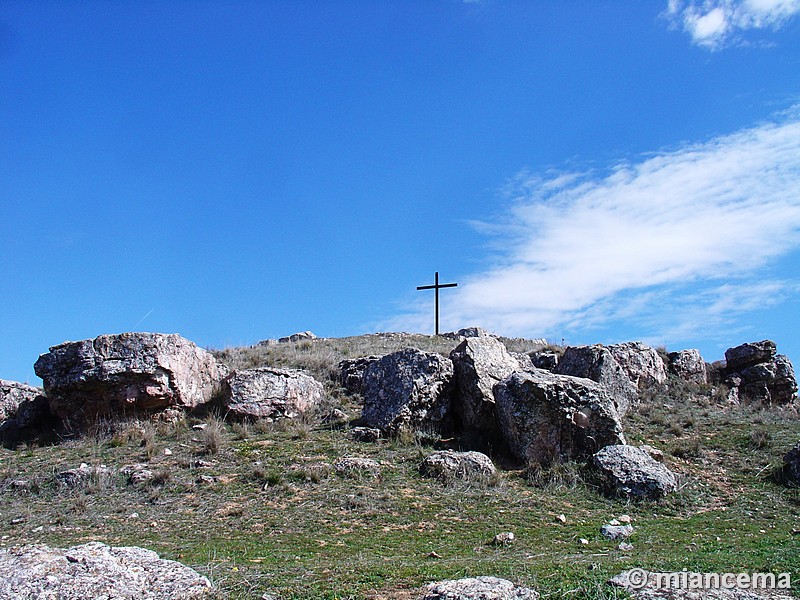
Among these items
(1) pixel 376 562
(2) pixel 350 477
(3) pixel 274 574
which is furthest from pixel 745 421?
(3) pixel 274 574

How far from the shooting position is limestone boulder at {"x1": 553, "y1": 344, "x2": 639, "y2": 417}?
56.3ft

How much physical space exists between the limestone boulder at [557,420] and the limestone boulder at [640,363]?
5488 millimetres

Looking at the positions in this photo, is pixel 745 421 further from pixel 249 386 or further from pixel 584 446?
pixel 249 386

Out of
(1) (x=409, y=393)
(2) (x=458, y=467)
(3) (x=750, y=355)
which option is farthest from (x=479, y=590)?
(3) (x=750, y=355)

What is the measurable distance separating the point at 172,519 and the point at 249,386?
553 cm

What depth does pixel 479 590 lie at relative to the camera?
579 centimetres

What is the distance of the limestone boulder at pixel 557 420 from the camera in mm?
12867

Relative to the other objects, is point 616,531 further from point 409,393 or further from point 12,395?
point 12,395

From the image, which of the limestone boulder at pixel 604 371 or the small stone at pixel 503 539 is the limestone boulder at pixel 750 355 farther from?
the small stone at pixel 503 539

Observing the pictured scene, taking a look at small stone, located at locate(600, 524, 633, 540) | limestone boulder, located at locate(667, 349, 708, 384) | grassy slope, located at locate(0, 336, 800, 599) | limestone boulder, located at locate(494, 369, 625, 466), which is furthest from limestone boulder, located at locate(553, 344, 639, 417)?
small stone, located at locate(600, 524, 633, 540)

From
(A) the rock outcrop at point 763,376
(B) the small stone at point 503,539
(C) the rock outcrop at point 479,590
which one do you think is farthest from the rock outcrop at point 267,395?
(A) the rock outcrop at point 763,376

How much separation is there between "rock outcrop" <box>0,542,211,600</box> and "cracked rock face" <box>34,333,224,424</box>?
8568 mm

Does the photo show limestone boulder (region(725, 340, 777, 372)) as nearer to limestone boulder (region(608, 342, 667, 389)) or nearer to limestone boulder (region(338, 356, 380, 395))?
limestone boulder (region(608, 342, 667, 389))

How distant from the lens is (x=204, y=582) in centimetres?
623
